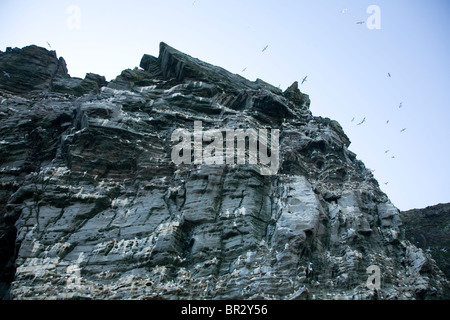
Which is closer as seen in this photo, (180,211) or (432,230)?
(180,211)

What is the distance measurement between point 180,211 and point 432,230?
28.9 metres

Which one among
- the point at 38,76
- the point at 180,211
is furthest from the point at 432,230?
the point at 38,76

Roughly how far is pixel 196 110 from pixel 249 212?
14890mm

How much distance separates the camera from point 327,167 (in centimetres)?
3306

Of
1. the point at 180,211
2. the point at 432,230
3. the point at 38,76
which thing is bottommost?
the point at 180,211

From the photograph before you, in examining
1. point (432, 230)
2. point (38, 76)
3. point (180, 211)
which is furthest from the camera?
point (38, 76)

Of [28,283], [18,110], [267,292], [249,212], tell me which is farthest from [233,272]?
[18,110]

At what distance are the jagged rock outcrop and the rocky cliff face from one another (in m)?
8.32

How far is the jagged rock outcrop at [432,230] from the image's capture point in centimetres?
3465

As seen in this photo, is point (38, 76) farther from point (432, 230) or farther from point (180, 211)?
point (432, 230)

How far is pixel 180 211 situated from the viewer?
86.2ft

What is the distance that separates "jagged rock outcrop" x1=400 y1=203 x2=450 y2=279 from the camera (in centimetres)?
3465

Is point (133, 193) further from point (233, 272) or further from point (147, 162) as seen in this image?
point (233, 272)
